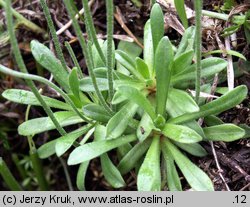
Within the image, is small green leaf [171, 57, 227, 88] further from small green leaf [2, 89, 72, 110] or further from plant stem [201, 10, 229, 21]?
small green leaf [2, 89, 72, 110]

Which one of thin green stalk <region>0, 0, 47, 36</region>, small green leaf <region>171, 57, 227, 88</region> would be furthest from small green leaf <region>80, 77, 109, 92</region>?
thin green stalk <region>0, 0, 47, 36</region>

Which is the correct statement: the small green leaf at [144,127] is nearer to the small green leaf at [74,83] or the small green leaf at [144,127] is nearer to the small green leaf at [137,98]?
the small green leaf at [137,98]

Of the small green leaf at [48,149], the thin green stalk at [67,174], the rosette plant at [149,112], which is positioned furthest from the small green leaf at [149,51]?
the thin green stalk at [67,174]

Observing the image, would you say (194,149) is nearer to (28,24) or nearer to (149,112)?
(149,112)

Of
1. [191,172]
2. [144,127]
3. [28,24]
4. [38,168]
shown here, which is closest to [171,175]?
[191,172]

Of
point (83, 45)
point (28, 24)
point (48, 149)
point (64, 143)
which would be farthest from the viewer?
point (28, 24)
